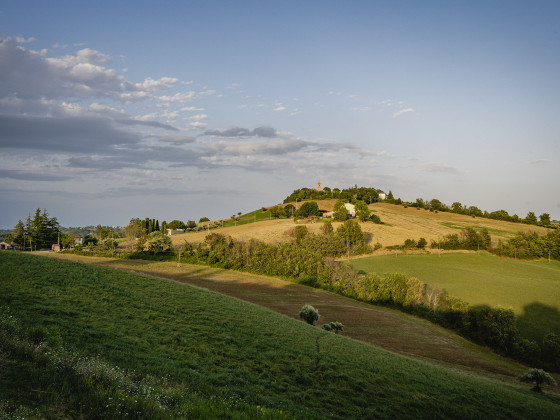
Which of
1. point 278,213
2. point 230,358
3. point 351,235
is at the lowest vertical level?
point 230,358

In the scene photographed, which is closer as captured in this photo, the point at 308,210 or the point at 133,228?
the point at 133,228

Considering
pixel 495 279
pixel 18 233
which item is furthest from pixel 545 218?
pixel 18 233

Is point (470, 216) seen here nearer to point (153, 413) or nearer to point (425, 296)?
point (425, 296)

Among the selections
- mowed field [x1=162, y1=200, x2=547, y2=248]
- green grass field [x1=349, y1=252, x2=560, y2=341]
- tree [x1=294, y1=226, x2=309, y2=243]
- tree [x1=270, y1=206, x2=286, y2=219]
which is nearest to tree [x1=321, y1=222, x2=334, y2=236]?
mowed field [x1=162, y1=200, x2=547, y2=248]

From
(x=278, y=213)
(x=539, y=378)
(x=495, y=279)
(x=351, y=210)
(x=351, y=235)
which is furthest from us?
(x=278, y=213)

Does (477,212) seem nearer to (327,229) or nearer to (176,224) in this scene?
(327,229)

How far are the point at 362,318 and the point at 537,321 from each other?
81.2ft

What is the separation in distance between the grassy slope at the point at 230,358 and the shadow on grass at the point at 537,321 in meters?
24.2

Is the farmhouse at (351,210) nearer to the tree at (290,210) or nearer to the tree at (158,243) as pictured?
the tree at (290,210)

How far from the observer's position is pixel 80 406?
632 cm

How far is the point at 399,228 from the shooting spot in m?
109

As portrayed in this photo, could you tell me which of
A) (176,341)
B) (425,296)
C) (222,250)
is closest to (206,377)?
(176,341)

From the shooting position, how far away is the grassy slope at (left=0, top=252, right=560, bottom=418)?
11.0 meters

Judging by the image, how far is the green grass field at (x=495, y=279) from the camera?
49.6 m
